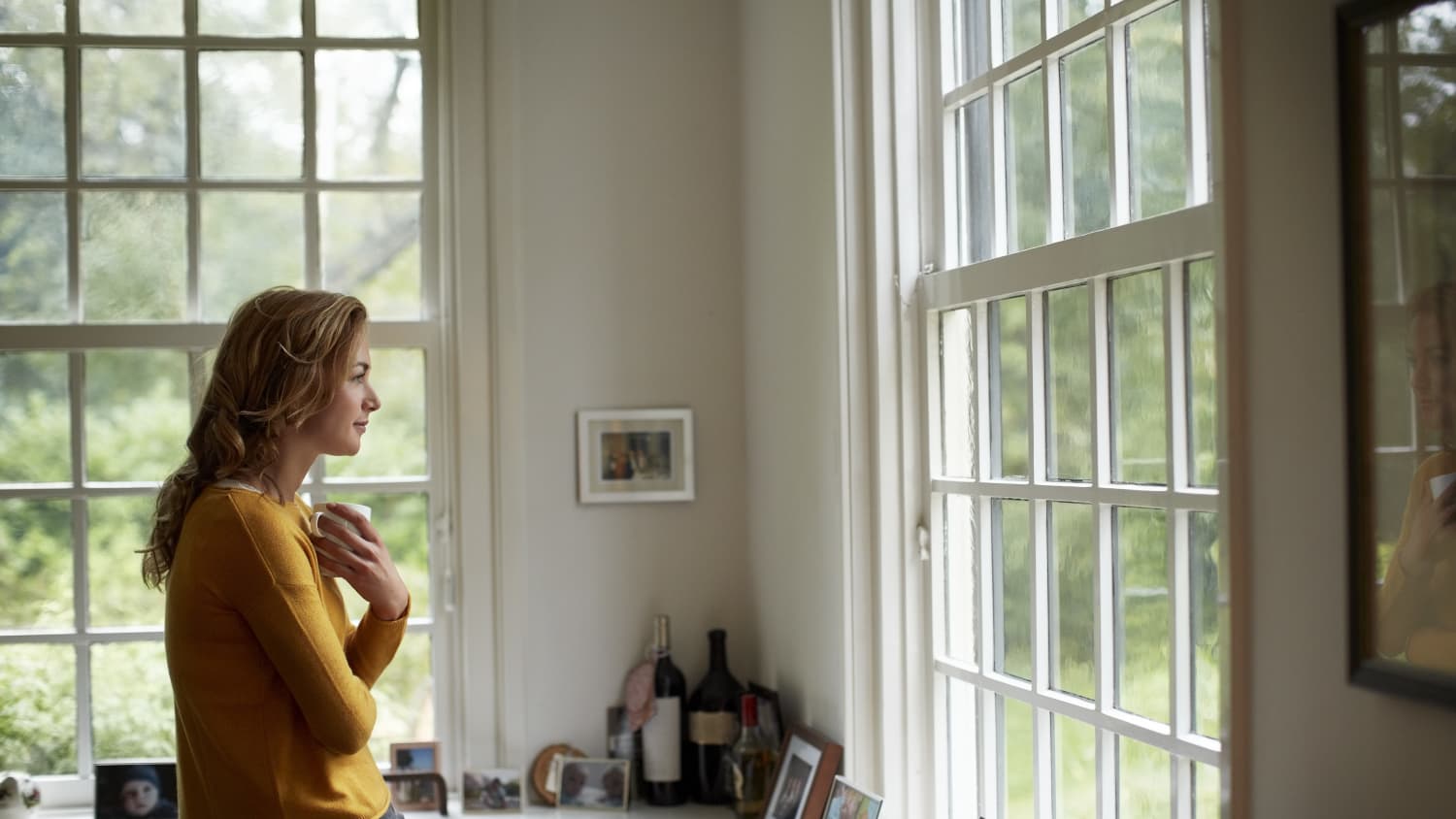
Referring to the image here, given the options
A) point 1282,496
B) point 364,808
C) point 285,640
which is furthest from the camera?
point 364,808

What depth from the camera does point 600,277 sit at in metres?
3.12

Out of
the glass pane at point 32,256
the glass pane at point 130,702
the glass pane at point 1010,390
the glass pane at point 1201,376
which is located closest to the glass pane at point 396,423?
the glass pane at point 130,702

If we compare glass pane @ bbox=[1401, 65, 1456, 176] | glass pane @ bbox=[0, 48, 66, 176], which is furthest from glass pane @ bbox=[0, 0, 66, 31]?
glass pane @ bbox=[1401, 65, 1456, 176]

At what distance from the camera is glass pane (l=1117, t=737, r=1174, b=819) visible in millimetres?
1697

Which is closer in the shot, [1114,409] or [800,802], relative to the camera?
[1114,409]

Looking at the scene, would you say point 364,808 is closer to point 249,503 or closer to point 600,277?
point 249,503

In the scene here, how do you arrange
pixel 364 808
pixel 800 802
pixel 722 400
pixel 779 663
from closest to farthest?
pixel 364 808, pixel 800 802, pixel 779 663, pixel 722 400

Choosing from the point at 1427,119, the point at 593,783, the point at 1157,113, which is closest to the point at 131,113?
the point at 593,783

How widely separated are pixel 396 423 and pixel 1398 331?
241cm

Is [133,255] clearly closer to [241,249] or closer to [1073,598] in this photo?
[241,249]

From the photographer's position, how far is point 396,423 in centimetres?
312

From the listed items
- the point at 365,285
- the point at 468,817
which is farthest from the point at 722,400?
the point at 468,817

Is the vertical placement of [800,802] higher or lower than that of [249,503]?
lower

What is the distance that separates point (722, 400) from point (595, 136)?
0.71 m
